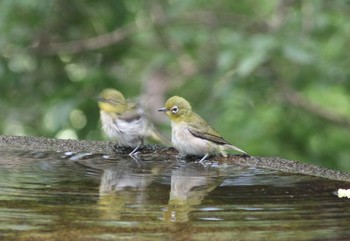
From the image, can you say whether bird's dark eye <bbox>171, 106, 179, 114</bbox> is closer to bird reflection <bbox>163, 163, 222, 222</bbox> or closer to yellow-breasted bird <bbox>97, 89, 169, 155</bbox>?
yellow-breasted bird <bbox>97, 89, 169, 155</bbox>

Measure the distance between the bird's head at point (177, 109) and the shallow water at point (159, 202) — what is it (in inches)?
39.3

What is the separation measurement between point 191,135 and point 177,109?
18.4 inches

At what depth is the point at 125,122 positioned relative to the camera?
527 centimetres

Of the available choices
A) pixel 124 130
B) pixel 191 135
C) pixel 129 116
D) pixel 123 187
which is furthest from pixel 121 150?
pixel 123 187

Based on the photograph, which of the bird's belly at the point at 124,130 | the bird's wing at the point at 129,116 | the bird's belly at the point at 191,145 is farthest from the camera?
the bird's wing at the point at 129,116

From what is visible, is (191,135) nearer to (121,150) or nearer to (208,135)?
(208,135)

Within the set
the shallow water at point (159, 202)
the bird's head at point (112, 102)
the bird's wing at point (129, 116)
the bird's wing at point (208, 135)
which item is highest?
the bird's head at point (112, 102)

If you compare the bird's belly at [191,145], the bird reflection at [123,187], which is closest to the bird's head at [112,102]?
the bird's belly at [191,145]

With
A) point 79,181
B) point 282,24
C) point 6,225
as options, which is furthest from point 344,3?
point 6,225

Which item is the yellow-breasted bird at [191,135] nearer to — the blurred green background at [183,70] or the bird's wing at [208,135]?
the bird's wing at [208,135]

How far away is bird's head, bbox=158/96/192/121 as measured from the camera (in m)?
5.20

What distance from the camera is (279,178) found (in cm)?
373

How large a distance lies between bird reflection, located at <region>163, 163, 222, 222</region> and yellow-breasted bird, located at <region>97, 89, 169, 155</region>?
0.76 metres

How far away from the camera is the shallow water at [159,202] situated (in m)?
2.38
